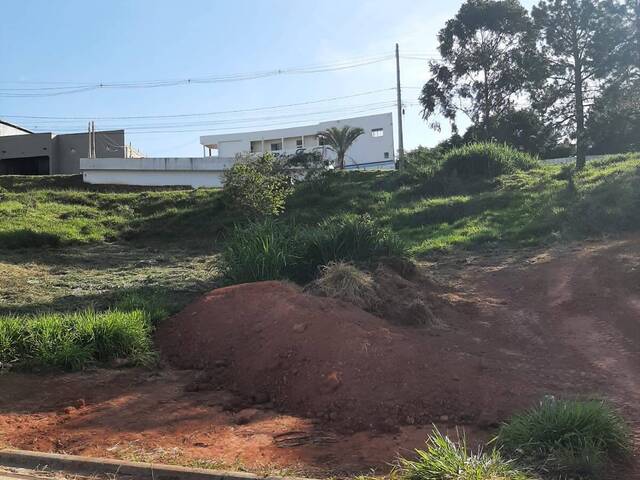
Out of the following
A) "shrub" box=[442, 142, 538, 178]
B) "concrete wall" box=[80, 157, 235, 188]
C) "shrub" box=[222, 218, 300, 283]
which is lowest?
"shrub" box=[222, 218, 300, 283]

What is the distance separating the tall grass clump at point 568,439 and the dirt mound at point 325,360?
2.77 feet

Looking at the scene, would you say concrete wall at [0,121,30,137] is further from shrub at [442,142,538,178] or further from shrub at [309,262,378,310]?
shrub at [309,262,378,310]

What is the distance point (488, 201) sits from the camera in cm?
1814

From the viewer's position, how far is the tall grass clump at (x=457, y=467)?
308cm

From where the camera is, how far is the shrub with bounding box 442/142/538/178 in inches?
900

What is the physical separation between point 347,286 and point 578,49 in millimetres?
17780

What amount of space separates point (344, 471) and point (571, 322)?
4.47 meters

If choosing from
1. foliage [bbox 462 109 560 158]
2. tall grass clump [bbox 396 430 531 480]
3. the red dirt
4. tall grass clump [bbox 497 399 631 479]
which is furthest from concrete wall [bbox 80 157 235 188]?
tall grass clump [bbox 396 430 531 480]

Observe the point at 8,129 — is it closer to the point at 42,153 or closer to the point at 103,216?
the point at 42,153

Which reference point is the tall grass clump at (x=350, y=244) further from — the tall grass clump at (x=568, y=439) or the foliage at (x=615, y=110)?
the foliage at (x=615, y=110)

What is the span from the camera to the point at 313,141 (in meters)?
54.1

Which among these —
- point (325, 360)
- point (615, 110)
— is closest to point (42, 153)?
point (615, 110)

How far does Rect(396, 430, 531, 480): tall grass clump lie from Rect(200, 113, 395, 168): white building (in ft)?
141

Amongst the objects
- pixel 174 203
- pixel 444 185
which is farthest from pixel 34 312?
pixel 174 203
